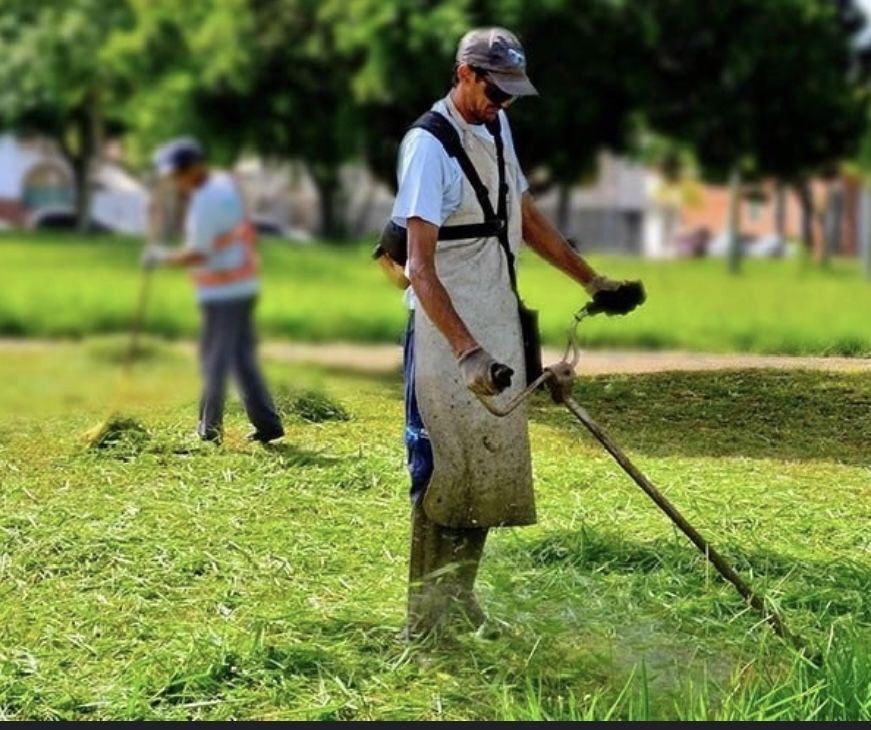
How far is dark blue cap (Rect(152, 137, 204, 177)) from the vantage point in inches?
194

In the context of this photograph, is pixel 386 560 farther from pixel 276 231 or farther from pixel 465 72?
pixel 465 72

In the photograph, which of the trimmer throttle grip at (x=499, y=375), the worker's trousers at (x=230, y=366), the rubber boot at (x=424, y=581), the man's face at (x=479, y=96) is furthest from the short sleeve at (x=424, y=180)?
the rubber boot at (x=424, y=581)

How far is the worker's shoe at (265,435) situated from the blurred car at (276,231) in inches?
30.2

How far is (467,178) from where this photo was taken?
16.7 ft

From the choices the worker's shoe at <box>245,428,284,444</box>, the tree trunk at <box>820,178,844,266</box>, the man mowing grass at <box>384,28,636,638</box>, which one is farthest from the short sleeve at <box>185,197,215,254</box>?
the tree trunk at <box>820,178,844,266</box>

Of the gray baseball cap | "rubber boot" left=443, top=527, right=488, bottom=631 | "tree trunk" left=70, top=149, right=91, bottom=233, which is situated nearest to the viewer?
→ "tree trunk" left=70, top=149, right=91, bottom=233

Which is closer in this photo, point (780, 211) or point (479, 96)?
point (479, 96)

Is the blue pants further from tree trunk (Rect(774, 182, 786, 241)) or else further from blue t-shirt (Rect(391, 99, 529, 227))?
tree trunk (Rect(774, 182, 786, 241))

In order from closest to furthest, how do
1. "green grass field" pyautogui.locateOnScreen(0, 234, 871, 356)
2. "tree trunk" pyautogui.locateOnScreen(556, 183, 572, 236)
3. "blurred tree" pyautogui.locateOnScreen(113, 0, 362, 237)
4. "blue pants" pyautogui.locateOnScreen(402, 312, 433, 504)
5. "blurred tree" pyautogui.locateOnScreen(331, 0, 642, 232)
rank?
"green grass field" pyautogui.locateOnScreen(0, 234, 871, 356) < "blurred tree" pyautogui.locateOnScreen(113, 0, 362, 237) < "blue pants" pyautogui.locateOnScreen(402, 312, 433, 504) < "blurred tree" pyautogui.locateOnScreen(331, 0, 642, 232) < "tree trunk" pyautogui.locateOnScreen(556, 183, 572, 236)

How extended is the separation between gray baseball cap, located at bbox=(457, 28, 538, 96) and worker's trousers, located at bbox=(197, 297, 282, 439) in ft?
2.62

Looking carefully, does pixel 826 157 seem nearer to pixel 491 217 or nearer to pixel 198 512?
pixel 491 217

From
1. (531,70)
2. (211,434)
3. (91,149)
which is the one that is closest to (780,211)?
(531,70)

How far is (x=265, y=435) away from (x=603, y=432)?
919 mm

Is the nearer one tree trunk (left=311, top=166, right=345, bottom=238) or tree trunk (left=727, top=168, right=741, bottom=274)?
tree trunk (left=311, top=166, right=345, bottom=238)
